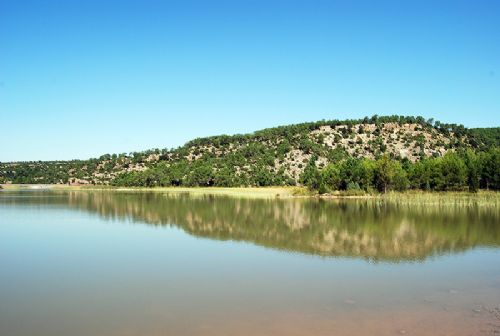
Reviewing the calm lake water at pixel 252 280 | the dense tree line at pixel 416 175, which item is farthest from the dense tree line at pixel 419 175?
the calm lake water at pixel 252 280

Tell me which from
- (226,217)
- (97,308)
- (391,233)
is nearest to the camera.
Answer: (97,308)

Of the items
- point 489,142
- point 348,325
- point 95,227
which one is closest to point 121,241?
point 95,227

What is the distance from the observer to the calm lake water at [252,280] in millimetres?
12328

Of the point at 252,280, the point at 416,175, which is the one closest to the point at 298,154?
the point at 416,175

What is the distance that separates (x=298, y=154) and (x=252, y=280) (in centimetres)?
11278

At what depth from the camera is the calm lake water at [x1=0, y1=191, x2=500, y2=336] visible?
12.3 meters

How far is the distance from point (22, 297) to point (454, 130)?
449 feet

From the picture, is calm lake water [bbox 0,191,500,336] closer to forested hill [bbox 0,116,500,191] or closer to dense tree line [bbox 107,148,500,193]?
dense tree line [bbox 107,148,500,193]

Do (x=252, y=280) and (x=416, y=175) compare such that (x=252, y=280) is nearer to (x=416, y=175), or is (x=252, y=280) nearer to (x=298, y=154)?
(x=416, y=175)

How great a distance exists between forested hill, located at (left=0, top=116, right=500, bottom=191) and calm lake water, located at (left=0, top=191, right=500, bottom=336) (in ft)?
168

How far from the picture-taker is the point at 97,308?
1374 cm

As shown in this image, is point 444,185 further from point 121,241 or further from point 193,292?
point 193,292

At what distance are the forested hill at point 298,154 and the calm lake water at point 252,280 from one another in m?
51.1

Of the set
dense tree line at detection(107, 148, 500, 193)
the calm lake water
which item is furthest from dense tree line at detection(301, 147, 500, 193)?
the calm lake water
